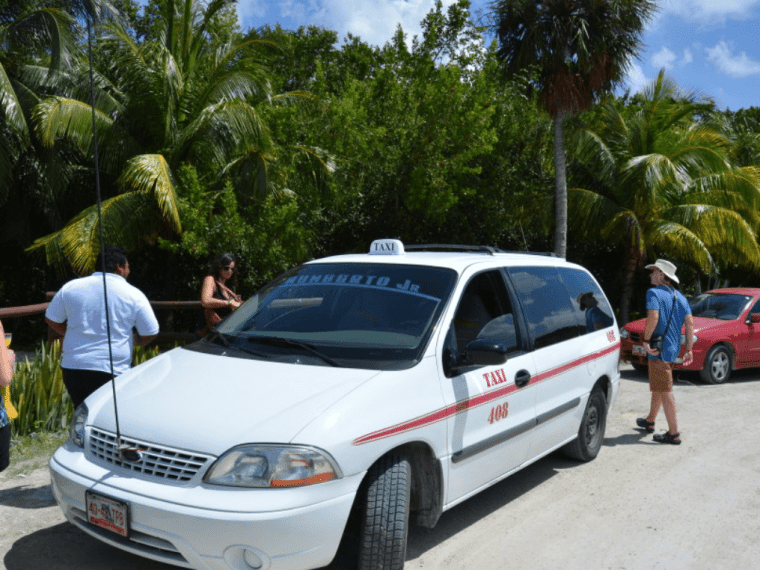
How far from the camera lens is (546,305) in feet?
17.7

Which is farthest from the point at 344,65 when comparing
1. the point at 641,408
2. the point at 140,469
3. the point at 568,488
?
the point at 140,469

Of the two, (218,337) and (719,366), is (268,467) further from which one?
(719,366)

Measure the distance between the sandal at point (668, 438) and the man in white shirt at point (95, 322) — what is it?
15.6ft

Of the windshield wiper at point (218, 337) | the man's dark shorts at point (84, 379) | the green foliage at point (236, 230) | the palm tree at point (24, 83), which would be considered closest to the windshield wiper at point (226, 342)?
the windshield wiper at point (218, 337)

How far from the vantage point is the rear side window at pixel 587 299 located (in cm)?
596

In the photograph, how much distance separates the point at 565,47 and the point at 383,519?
1493 centimetres

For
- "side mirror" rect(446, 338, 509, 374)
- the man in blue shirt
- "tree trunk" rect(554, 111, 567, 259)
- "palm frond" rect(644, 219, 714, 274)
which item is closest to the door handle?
"side mirror" rect(446, 338, 509, 374)

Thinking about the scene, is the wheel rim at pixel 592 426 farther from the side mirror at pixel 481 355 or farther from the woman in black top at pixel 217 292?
the woman in black top at pixel 217 292

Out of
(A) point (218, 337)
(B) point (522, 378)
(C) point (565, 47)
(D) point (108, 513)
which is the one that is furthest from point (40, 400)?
(C) point (565, 47)

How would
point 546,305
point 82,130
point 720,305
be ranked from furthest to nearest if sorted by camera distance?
point 82,130, point 720,305, point 546,305

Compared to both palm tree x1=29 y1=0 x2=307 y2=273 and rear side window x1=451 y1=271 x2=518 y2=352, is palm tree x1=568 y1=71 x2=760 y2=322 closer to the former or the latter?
palm tree x1=29 y1=0 x2=307 y2=273

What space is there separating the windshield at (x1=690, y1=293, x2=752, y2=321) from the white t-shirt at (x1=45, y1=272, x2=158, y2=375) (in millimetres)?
9798

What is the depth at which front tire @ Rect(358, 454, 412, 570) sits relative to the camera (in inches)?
139

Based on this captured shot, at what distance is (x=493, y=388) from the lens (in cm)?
443
